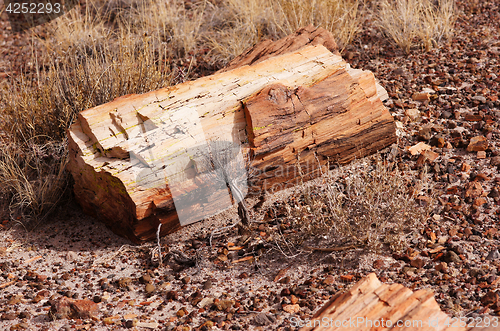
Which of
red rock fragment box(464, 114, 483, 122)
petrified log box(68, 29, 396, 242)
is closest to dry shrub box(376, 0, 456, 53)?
red rock fragment box(464, 114, 483, 122)

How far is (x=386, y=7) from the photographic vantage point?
18.2 feet

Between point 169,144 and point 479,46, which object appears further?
point 479,46

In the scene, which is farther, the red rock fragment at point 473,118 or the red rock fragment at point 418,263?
the red rock fragment at point 473,118

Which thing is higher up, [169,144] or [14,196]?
[169,144]

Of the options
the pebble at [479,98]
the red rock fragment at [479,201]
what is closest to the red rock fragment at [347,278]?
the red rock fragment at [479,201]

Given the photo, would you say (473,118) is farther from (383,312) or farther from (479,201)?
(383,312)

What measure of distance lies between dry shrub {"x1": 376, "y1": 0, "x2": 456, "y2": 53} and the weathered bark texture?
376 cm

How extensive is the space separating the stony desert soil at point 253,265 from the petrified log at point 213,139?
0.25 m

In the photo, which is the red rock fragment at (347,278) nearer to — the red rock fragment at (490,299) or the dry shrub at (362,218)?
the dry shrub at (362,218)

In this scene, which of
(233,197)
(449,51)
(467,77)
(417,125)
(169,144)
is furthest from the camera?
(449,51)

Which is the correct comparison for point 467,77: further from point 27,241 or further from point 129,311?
point 27,241

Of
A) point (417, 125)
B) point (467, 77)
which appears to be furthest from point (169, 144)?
point (467, 77)

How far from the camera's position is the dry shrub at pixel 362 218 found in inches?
117

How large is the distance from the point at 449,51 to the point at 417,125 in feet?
5.07
